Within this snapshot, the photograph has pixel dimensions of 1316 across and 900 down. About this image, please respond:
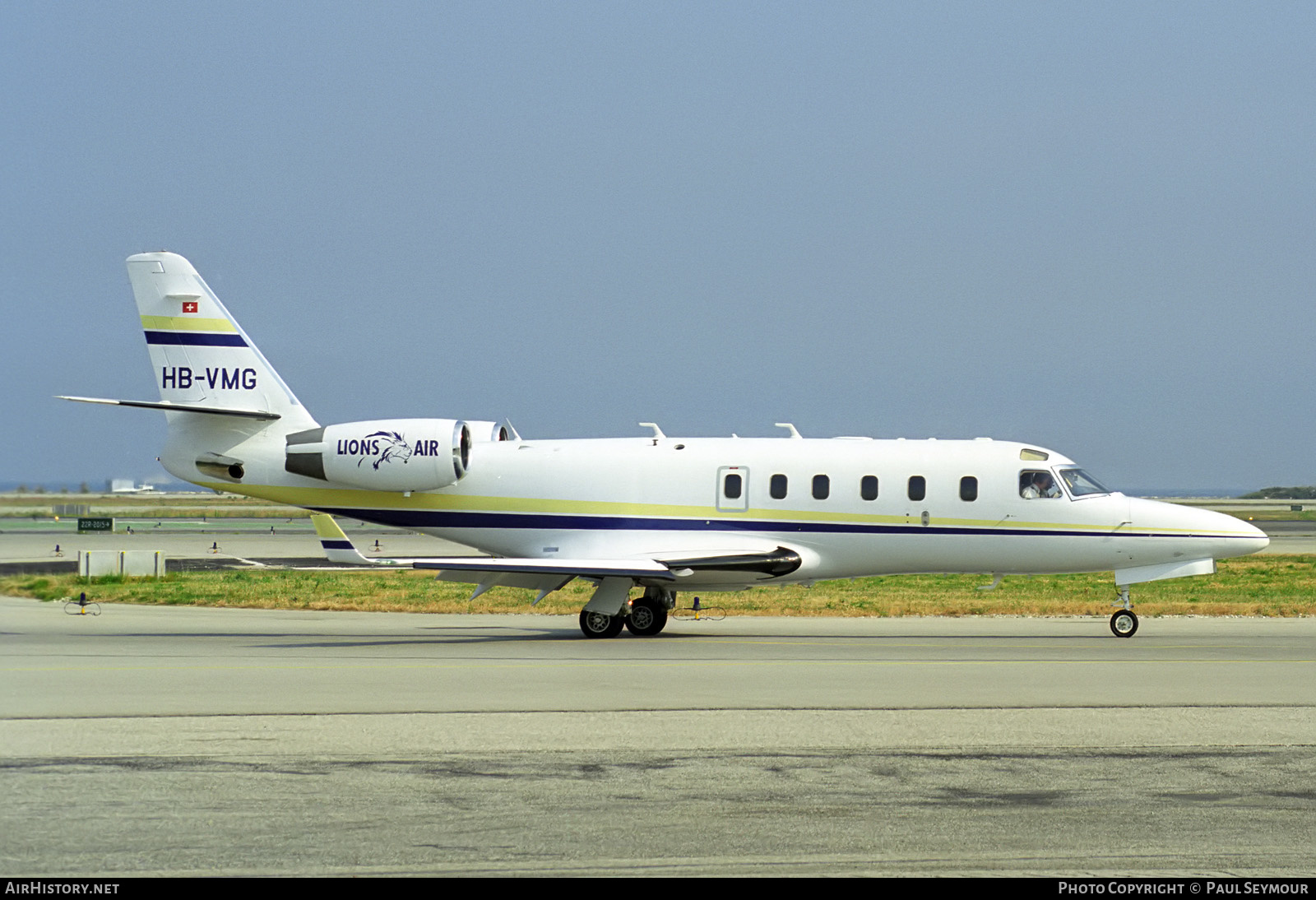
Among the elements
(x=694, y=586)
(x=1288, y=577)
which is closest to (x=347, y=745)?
(x=694, y=586)

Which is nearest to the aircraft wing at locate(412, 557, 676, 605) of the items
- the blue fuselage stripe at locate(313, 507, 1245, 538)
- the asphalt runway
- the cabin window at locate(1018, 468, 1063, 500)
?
the blue fuselage stripe at locate(313, 507, 1245, 538)

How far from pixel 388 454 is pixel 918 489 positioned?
338 inches

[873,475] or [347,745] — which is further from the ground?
[873,475]

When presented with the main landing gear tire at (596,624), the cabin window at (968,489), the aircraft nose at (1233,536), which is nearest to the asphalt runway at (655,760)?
the main landing gear tire at (596,624)

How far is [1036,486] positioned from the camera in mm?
22203

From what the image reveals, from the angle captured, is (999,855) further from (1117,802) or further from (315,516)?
(315,516)

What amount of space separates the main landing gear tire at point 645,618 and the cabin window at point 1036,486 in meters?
6.18

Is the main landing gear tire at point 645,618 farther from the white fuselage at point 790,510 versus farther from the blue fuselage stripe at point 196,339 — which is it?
the blue fuselage stripe at point 196,339

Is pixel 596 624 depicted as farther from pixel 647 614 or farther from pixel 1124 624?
pixel 1124 624

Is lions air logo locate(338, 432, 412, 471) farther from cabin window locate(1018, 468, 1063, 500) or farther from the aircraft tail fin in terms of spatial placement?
cabin window locate(1018, 468, 1063, 500)

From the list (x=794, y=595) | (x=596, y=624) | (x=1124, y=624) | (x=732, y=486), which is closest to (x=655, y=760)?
(x=596, y=624)

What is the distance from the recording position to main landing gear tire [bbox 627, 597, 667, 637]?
2273cm
